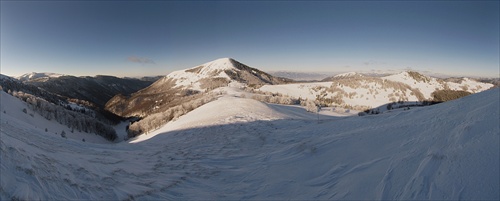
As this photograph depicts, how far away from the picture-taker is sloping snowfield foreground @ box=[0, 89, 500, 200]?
6.82 meters

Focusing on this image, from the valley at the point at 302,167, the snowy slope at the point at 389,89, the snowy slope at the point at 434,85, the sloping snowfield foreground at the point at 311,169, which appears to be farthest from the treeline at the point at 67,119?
the snowy slope at the point at 434,85

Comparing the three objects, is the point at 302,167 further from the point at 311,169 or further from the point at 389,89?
the point at 389,89

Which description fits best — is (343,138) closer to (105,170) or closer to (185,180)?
(185,180)

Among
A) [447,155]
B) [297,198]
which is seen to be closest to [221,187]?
[297,198]

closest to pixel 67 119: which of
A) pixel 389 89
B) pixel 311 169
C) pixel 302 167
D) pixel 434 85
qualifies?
pixel 302 167

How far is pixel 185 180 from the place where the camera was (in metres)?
11.4

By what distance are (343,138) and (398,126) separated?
2790 millimetres

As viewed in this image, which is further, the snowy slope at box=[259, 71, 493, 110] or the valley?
the snowy slope at box=[259, 71, 493, 110]

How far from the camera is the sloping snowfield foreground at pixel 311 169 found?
6.82m

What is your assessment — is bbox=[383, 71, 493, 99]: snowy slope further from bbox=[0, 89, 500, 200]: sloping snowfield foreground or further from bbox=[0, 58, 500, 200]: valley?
bbox=[0, 89, 500, 200]: sloping snowfield foreground

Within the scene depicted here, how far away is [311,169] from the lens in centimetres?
1116

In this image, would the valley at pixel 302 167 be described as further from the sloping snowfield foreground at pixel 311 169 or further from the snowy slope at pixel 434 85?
the snowy slope at pixel 434 85

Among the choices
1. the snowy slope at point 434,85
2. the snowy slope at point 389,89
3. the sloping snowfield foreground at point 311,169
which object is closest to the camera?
the sloping snowfield foreground at point 311,169

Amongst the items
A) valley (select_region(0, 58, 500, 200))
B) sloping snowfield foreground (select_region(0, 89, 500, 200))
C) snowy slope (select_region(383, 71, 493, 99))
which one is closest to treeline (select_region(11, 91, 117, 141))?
valley (select_region(0, 58, 500, 200))
